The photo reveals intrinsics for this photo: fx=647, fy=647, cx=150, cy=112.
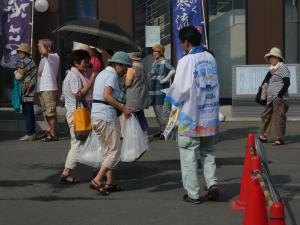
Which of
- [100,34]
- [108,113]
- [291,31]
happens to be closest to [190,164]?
[108,113]

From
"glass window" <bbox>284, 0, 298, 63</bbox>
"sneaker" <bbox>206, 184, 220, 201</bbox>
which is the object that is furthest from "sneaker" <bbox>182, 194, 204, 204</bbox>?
"glass window" <bbox>284, 0, 298, 63</bbox>

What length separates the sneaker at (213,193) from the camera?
7.08 metres

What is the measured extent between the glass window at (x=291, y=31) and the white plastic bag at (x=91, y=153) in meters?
9.09

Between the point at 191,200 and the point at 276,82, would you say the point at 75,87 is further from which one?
the point at 276,82

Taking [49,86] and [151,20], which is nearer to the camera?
[49,86]

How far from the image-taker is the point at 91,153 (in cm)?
788

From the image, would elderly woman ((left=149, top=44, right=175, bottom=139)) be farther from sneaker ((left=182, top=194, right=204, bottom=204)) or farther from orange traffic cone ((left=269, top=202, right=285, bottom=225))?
orange traffic cone ((left=269, top=202, right=285, bottom=225))

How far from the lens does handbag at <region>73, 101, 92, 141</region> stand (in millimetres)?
7914

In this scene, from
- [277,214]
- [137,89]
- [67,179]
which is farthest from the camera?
[137,89]

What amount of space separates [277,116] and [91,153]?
417cm

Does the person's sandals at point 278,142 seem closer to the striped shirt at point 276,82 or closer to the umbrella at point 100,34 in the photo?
the striped shirt at point 276,82

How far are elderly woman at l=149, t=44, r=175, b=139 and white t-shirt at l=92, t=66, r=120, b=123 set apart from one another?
4.42 metres

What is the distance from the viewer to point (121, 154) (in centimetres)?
792

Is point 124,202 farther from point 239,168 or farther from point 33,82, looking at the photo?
point 33,82
